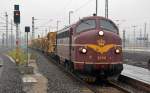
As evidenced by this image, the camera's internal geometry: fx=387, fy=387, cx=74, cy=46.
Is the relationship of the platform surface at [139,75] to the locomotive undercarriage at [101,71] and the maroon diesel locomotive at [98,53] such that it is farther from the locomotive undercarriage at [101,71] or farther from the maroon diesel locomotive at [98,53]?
the maroon diesel locomotive at [98,53]

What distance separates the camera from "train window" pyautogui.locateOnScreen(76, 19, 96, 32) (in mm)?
18641

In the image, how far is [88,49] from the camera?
1775cm

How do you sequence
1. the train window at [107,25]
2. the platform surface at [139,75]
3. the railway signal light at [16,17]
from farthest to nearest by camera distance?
the railway signal light at [16,17]
the platform surface at [139,75]
the train window at [107,25]

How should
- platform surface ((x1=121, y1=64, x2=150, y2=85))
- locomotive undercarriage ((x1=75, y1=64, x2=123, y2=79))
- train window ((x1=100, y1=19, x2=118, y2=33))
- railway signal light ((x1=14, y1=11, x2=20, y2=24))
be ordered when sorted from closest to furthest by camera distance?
locomotive undercarriage ((x1=75, y1=64, x2=123, y2=79)) < train window ((x1=100, y1=19, x2=118, y2=33)) < platform surface ((x1=121, y1=64, x2=150, y2=85)) < railway signal light ((x1=14, y1=11, x2=20, y2=24))

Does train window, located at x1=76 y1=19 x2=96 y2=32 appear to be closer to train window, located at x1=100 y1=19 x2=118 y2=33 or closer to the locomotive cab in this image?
train window, located at x1=100 y1=19 x2=118 y2=33

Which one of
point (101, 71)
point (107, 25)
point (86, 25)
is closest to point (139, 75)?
point (107, 25)

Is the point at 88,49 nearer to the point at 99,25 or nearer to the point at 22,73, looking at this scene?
the point at 99,25

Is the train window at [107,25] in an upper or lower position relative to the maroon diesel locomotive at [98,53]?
upper

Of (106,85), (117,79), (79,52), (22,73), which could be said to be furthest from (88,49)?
(22,73)

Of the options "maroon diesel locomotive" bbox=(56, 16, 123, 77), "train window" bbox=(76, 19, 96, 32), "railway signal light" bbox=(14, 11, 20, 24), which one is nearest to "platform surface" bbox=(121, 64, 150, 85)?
"maroon diesel locomotive" bbox=(56, 16, 123, 77)

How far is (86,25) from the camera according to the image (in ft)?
61.8

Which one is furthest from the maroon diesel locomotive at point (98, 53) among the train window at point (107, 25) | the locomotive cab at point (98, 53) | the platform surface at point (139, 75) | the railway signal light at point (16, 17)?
the railway signal light at point (16, 17)

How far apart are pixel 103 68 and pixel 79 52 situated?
1.32 meters

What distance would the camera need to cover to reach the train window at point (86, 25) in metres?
18.6
